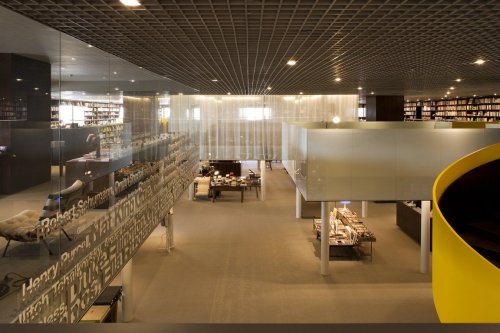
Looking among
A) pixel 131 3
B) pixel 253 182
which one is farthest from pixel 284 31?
pixel 253 182

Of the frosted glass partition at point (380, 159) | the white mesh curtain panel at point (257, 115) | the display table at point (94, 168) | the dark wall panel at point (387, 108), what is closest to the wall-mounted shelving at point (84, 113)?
the display table at point (94, 168)

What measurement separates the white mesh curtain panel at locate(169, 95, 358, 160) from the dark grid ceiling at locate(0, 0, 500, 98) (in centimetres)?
1321

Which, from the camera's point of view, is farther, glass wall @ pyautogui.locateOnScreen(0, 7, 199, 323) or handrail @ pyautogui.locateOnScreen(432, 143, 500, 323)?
handrail @ pyautogui.locateOnScreen(432, 143, 500, 323)

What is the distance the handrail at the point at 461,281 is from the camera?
3668 millimetres

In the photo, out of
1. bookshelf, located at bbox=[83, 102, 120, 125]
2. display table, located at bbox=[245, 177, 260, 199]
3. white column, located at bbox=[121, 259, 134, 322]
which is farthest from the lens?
display table, located at bbox=[245, 177, 260, 199]

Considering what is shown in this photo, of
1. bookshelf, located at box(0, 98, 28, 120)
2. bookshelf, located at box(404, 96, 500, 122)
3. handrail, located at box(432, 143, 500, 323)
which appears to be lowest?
handrail, located at box(432, 143, 500, 323)

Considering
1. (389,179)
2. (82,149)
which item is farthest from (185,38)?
(389,179)

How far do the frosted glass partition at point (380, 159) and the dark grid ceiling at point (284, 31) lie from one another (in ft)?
7.57

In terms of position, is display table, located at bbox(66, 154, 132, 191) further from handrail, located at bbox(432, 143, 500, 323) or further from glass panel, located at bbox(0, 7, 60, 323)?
handrail, located at bbox(432, 143, 500, 323)

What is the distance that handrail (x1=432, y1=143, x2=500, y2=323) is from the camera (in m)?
3.67

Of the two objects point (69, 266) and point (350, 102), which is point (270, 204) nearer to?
point (350, 102)

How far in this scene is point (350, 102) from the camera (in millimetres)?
21109

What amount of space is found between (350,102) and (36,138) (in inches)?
746

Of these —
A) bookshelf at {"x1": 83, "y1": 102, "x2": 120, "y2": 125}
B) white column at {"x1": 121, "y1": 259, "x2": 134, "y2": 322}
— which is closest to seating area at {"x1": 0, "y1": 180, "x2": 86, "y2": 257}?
bookshelf at {"x1": 83, "y1": 102, "x2": 120, "y2": 125}
